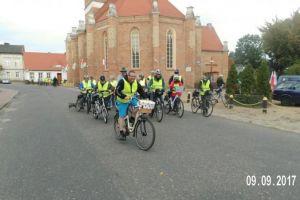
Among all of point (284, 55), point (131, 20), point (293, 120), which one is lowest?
point (293, 120)

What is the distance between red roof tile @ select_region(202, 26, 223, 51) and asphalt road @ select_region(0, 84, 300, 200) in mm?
46700

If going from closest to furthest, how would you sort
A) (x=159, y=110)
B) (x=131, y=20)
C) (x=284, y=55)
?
(x=159, y=110) < (x=284, y=55) < (x=131, y=20)

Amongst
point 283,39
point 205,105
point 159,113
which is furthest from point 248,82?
point 283,39

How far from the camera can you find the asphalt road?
4.70 m

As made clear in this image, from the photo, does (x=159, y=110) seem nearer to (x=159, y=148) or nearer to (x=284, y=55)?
(x=159, y=148)

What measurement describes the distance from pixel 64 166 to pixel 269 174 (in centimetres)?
377

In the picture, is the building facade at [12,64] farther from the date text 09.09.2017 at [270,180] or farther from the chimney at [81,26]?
the date text 09.09.2017 at [270,180]

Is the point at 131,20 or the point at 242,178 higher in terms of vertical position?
the point at 131,20

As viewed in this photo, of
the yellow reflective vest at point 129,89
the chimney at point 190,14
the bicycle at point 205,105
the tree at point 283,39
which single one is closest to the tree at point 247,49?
the chimney at point 190,14

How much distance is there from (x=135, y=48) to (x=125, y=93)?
113ft

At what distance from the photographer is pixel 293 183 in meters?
5.05

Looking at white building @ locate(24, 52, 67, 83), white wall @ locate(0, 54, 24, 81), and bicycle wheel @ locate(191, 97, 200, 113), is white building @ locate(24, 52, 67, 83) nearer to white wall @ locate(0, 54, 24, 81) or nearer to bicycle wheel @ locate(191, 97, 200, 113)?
white wall @ locate(0, 54, 24, 81)

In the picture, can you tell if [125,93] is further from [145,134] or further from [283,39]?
[283,39]

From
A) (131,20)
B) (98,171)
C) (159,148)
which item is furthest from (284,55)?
(98,171)
